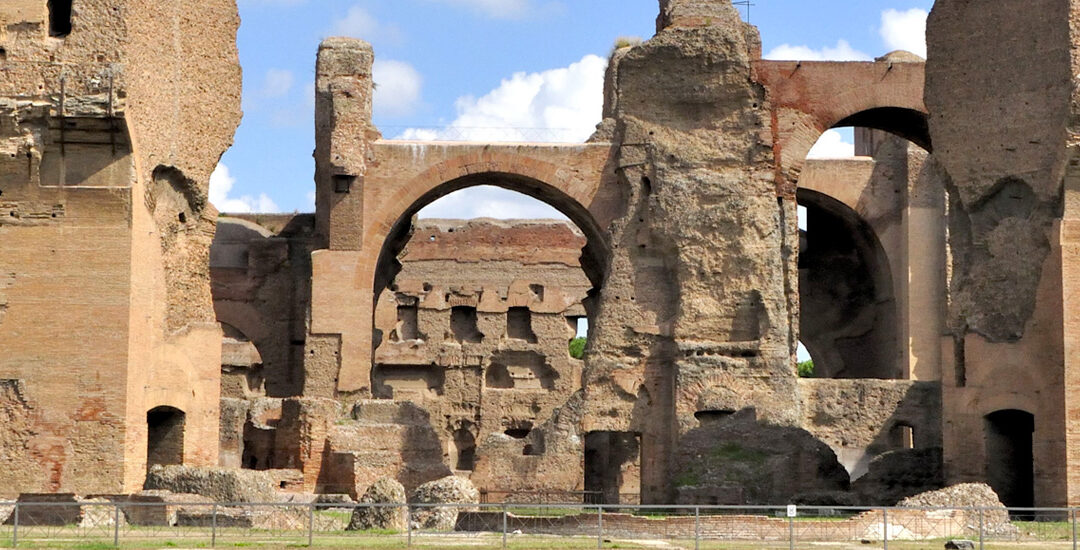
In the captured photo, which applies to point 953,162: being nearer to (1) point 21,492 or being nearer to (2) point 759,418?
(2) point 759,418

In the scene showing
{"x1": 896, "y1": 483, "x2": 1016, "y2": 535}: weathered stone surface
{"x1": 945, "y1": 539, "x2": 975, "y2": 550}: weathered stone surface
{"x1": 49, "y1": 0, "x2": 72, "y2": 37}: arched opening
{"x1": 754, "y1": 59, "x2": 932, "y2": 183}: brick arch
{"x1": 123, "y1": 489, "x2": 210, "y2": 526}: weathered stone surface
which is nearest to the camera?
{"x1": 945, "y1": 539, "x2": 975, "y2": 550}: weathered stone surface

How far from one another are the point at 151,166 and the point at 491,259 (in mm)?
19133

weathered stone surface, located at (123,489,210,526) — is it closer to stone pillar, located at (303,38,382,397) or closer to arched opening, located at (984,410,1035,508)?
stone pillar, located at (303,38,382,397)

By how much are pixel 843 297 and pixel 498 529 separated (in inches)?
717

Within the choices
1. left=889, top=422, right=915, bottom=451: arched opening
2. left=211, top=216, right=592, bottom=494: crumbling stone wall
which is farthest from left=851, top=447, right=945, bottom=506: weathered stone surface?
left=211, top=216, right=592, bottom=494: crumbling stone wall

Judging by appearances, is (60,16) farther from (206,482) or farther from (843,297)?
(843,297)

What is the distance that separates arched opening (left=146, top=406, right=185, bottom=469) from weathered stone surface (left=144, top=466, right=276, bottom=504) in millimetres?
1471

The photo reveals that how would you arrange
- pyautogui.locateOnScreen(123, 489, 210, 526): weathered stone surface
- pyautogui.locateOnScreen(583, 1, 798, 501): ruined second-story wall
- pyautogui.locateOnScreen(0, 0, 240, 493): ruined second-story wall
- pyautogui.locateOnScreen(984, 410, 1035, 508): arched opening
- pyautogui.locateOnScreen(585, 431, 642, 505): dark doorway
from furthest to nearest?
pyautogui.locateOnScreen(585, 431, 642, 505): dark doorway < pyautogui.locateOnScreen(583, 1, 798, 501): ruined second-story wall < pyautogui.locateOnScreen(984, 410, 1035, 508): arched opening < pyautogui.locateOnScreen(0, 0, 240, 493): ruined second-story wall < pyautogui.locateOnScreen(123, 489, 210, 526): weathered stone surface

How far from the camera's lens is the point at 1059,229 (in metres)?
21.3

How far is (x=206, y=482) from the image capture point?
65.9 feet

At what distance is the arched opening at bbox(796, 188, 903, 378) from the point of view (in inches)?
1364

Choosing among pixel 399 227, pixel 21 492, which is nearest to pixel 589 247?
pixel 399 227

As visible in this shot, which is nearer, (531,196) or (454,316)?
(531,196)

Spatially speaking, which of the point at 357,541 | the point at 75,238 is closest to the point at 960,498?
the point at 357,541
